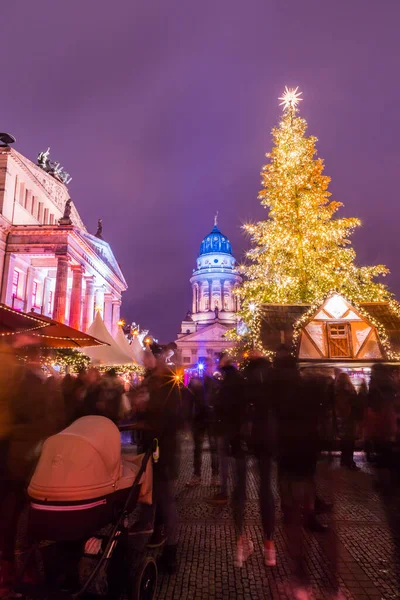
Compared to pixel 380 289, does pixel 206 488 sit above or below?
below

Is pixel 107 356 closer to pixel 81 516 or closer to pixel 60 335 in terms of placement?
pixel 60 335

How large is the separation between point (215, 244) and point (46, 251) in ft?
255

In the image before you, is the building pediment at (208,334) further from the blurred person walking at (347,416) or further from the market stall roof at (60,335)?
the blurred person walking at (347,416)

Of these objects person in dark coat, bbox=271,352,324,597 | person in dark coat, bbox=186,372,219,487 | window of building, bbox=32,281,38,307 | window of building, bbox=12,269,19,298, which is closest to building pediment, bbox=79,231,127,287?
window of building, bbox=12,269,19,298

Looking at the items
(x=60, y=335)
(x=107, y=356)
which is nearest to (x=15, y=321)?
(x=60, y=335)

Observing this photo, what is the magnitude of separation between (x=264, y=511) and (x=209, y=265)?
102 m

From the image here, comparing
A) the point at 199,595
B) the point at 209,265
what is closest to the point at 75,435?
the point at 199,595

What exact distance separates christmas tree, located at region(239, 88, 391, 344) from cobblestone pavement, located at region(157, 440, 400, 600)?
14806 millimetres

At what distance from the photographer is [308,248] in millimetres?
21469

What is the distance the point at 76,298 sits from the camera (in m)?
37.9

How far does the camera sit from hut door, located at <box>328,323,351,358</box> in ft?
52.1

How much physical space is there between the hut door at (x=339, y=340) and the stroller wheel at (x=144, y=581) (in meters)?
13.5

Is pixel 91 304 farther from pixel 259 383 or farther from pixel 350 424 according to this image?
pixel 259 383

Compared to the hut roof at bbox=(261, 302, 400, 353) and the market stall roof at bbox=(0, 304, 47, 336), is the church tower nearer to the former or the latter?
the hut roof at bbox=(261, 302, 400, 353)
